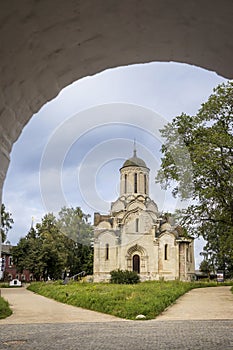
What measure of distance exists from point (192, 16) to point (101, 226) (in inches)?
1746

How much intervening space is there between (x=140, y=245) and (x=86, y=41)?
137 ft

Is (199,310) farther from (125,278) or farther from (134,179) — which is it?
(134,179)

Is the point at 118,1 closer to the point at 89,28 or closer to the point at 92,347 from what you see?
the point at 89,28

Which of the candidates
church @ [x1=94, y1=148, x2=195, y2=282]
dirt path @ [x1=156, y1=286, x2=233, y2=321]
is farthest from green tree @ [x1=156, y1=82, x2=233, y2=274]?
church @ [x1=94, y1=148, x2=195, y2=282]

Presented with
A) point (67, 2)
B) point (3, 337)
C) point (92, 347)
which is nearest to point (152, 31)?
point (67, 2)

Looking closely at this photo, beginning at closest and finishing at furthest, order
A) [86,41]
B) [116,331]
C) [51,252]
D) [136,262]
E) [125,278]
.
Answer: [86,41]
[116,331]
[125,278]
[51,252]
[136,262]

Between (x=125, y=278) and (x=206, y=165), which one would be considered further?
(x=125, y=278)

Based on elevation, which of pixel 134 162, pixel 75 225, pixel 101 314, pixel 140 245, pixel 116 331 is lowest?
pixel 101 314

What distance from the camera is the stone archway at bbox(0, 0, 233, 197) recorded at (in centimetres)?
275

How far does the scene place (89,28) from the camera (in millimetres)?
2984

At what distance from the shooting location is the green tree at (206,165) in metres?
18.8

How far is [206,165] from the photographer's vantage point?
60.8ft

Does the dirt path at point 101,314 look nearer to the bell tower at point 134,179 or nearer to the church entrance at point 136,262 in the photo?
the church entrance at point 136,262

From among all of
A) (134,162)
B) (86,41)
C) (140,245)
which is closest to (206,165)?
(86,41)
